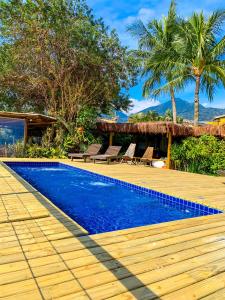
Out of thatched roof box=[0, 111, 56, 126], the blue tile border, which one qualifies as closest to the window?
thatched roof box=[0, 111, 56, 126]

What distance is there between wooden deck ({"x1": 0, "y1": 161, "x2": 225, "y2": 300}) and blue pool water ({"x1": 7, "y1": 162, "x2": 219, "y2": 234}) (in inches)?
44.7

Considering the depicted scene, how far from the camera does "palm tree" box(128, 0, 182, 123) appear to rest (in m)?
17.0

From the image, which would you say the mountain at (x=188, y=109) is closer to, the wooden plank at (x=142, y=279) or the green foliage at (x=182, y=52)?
the green foliage at (x=182, y=52)

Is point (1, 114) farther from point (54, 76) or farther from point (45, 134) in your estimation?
point (54, 76)

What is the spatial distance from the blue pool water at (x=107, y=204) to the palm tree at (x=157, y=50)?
10.4 meters

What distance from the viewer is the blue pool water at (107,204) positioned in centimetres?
503

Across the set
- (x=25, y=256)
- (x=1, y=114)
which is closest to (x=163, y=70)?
(x=1, y=114)

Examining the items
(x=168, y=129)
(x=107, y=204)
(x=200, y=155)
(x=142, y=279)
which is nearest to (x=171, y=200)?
(x=107, y=204)

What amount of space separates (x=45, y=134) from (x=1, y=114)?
8.32ft

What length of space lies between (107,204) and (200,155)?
253 inches

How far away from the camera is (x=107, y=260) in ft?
8.38

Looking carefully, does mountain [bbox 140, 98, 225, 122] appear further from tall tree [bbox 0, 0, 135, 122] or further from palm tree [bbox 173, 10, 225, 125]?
tall tree [bbox 0, 0, 135, 122]

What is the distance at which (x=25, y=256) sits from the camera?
2.57 metres

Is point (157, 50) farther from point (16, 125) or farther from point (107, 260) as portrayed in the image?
point (107, 260)
